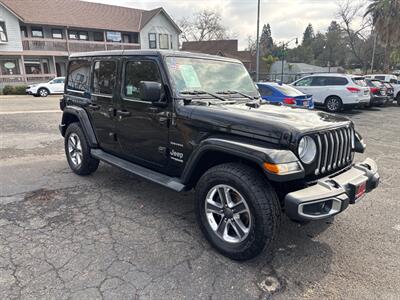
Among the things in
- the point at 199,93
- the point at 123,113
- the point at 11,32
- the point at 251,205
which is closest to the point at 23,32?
the point at 11,32

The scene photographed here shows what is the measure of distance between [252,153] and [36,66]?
34.5 meters

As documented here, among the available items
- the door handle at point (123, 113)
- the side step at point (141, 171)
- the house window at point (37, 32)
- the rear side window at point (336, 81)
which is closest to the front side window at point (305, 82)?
the rear side window at point (336, 81)

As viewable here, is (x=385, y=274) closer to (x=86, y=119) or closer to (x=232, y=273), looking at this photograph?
(x=232, y=273)

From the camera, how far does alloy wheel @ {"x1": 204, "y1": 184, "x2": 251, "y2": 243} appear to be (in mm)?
2885

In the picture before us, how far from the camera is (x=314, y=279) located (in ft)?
8.79

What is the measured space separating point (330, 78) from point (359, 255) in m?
12.3

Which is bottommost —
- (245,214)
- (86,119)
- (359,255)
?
(359,255)

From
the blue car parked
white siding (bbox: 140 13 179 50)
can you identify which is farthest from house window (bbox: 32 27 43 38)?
the blue car parked

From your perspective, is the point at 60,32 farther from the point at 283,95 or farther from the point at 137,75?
the point at 137,75

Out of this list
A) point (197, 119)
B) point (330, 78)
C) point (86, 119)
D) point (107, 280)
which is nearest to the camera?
point (107, 280)

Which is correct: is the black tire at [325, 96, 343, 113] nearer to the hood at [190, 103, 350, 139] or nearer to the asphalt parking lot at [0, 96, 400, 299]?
the asphalt parking lot at [0, 96, 400, 299]

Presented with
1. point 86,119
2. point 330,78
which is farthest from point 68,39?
point 86,119

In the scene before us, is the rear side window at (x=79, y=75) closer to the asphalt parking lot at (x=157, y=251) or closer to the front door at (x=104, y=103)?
the front door at (x=104, y=103)

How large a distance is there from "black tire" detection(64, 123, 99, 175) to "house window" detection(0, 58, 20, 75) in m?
29.5
